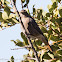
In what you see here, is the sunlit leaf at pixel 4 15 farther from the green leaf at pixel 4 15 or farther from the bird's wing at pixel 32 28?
the bird's wing at pixel 32 28

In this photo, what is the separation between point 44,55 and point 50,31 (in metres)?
0.43

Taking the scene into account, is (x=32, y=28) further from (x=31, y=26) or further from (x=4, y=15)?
(x=4, y=15)

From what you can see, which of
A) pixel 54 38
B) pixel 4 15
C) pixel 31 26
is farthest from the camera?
pixel 31 26

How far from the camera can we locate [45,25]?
7.93 feet

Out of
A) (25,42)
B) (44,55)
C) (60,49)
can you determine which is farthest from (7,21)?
(60,49)

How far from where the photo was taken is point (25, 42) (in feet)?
6.69

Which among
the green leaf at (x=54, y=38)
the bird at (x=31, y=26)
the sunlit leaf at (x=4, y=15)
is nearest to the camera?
the sunlit leaf at (x=4, y=15)

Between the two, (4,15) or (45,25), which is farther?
(45,25)

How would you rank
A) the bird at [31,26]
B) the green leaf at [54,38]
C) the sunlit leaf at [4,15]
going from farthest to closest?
the bird at [31,26], the green leaf at [54,38], the sunlit leaf at [4,15]

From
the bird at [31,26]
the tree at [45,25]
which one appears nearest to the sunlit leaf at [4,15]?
the tree at [45,25]

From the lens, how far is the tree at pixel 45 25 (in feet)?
6.45

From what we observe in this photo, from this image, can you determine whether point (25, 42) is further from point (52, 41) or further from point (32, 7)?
point (32, 7)

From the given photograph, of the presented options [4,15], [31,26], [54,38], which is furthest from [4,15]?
[54,38]

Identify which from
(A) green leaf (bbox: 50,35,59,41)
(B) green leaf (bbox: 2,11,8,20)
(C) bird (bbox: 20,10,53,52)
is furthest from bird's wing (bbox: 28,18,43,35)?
(B) green leaf (bbox: 2,11,8,20)
